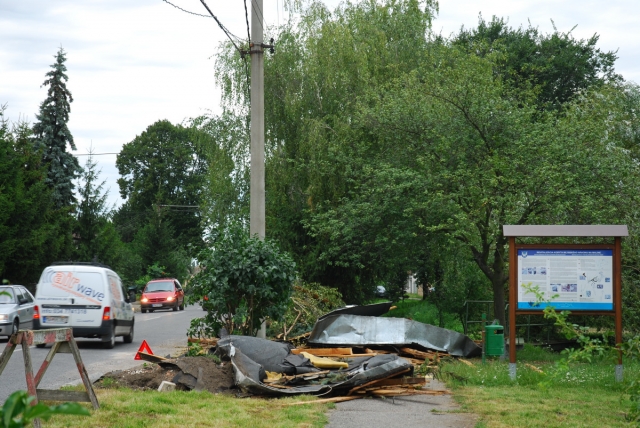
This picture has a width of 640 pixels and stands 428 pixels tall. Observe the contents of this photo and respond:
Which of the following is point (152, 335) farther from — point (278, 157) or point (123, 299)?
point (278, 157)

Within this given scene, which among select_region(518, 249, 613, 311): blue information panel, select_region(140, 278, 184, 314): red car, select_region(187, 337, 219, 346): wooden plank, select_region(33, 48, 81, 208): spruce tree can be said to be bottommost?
select_region(140, 278, 184, 314): red car

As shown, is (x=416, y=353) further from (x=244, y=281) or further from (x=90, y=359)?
(x=90, y=359)

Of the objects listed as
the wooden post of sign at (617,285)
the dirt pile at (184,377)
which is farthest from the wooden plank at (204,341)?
the wooden post of sign at (617,285)

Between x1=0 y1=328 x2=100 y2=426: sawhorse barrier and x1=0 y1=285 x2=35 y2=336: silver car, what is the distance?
13.0 m

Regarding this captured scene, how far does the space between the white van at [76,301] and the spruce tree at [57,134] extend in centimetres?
2781

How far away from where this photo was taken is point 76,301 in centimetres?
1908

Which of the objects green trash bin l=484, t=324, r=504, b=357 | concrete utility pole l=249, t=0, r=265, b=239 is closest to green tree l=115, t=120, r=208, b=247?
concrete utility pole l=249, t=0, r=265, b=239

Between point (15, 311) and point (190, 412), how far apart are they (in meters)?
15.3

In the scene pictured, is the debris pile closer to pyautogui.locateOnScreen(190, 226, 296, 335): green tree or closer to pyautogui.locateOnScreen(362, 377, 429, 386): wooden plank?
pyautogui.locateOnScreen(362, 377, 429, 386): wooden plank

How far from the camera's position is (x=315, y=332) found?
15.4m

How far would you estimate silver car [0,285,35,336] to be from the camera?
69.4ft

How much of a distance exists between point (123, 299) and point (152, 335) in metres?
3.80

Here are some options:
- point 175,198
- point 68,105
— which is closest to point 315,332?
point 68,105

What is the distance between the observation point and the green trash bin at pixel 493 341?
15023 mm
